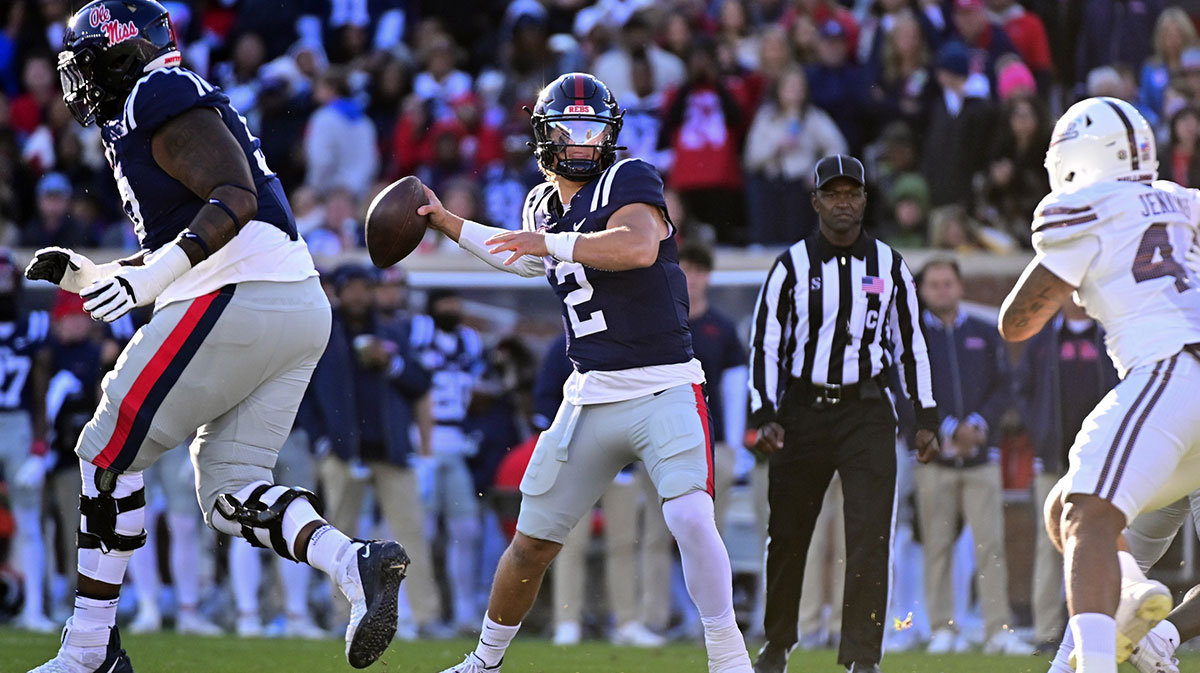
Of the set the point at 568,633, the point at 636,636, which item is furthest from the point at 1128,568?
the point at 568,633

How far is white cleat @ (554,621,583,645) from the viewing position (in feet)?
27.8

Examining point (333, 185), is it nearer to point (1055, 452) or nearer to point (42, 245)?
point (42, 245)

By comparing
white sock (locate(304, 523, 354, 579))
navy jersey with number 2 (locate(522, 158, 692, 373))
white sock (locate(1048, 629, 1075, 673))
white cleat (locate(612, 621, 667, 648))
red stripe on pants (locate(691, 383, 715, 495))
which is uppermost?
navy jersey with number 2 (locate(522, 158, 692, 373))

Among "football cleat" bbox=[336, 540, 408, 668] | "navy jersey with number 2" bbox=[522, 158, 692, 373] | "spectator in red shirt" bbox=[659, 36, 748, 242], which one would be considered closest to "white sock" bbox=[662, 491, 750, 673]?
"navy jersey with number 2" bbox=[522, 158, 692, 373]

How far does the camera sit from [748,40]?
10977 mm

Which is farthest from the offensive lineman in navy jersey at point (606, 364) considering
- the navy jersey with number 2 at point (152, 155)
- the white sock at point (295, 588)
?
the white sock at point (295, 588)

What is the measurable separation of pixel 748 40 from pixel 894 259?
197 inches

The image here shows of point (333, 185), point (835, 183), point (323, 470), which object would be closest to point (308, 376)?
point (835, 183)

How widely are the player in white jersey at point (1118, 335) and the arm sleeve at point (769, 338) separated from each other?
5.85 ft

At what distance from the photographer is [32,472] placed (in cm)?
929

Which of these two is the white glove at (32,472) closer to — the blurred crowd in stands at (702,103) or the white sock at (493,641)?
the blurred crowd in stands at (702,103)

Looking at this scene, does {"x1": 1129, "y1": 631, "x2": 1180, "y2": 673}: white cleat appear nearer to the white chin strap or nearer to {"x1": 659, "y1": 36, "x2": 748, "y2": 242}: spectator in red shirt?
the white chin strap

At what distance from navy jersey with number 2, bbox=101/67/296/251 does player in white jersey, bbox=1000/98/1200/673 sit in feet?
8.18

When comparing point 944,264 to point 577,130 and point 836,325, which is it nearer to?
point 836,325
